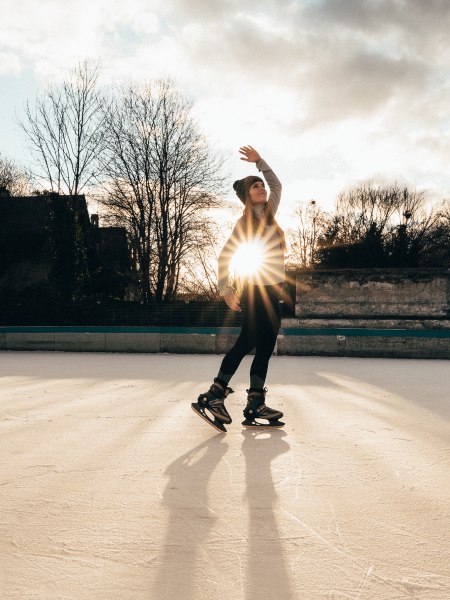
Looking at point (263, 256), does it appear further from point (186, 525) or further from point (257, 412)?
point (186, 525)

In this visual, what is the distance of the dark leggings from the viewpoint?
11.0ft

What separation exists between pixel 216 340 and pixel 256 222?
7872 millimetres

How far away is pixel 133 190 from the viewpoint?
1812cm

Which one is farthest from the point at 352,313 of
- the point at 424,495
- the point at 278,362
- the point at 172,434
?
the point at 424,495

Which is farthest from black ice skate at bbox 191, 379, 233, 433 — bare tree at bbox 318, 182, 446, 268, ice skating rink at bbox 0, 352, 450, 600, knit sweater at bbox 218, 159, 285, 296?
bare tree at bbox 318, 182, 446, 268

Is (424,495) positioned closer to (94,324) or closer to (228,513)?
(228,513)

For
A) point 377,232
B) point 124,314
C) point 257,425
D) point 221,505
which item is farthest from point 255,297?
point 377,232

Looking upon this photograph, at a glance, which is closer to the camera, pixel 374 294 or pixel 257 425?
pixel 257 425

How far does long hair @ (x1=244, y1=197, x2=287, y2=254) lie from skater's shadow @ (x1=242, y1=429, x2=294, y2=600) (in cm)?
138

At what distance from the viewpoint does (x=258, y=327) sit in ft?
11.0

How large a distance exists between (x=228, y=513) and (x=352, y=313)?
9.62 meters

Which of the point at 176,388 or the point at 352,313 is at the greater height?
the point at 352,313

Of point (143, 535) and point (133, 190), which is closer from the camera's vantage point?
point (143, 535)

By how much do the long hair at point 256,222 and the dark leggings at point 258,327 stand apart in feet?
1.14
